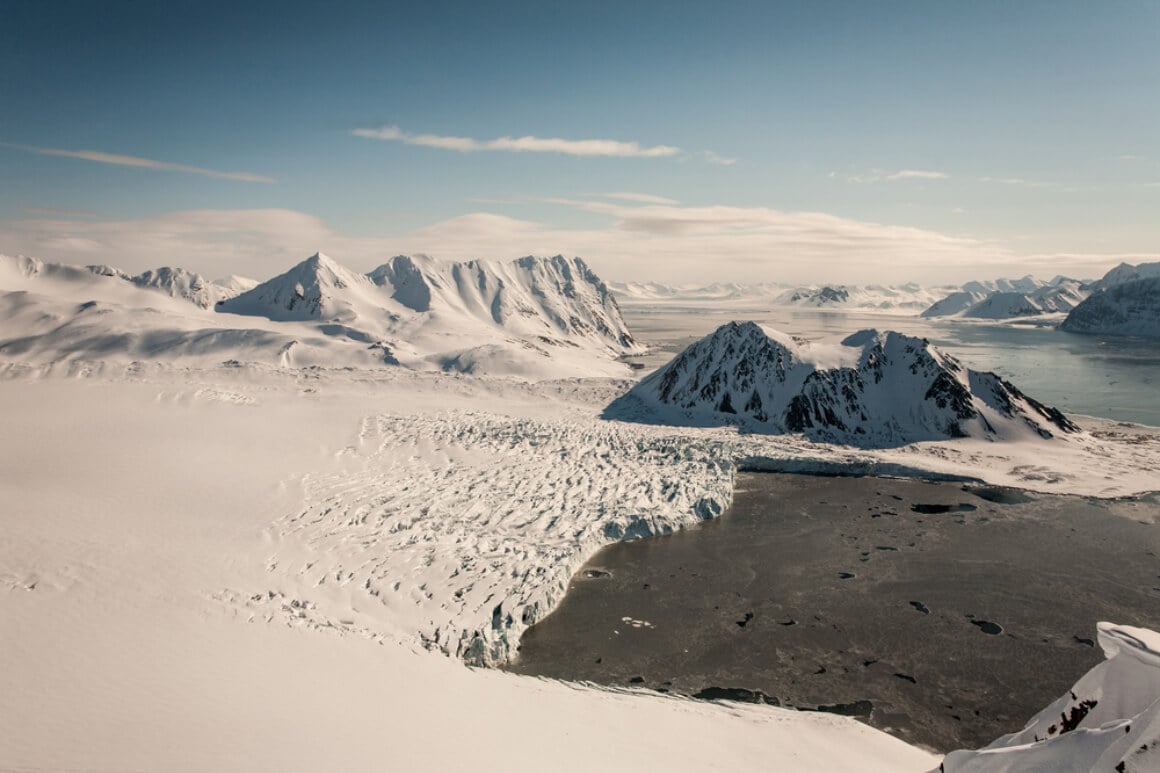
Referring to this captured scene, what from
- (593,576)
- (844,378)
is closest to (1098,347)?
(844,378)

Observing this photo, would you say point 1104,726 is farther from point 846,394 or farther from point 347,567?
point 846,394

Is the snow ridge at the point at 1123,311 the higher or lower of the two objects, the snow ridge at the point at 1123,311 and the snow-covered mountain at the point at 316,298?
the higher

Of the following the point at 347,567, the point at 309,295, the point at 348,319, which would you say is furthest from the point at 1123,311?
the point at 347,567

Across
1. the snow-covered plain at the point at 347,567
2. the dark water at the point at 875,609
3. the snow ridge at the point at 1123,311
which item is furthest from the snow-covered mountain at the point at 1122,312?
the dark water at the point at 875,609

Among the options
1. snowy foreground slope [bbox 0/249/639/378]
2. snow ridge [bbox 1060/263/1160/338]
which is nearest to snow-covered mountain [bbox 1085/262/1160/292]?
snow ridge [bbox 1060/263/1160/338]

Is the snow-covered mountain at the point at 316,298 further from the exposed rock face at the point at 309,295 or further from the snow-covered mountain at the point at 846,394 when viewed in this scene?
the snow-covered mountain at the point at 846,394

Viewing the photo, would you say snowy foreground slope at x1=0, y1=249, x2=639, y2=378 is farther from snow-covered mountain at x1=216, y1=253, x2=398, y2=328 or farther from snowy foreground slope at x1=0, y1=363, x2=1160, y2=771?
snowy foreground slope at x1=0, y1=363, x2=1160, y2=771
